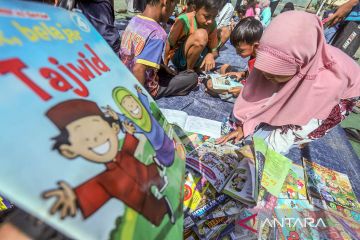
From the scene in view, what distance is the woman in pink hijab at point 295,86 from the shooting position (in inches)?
39.7

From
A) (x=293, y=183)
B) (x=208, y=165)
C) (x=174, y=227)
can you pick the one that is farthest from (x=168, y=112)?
(x=174, y=227)

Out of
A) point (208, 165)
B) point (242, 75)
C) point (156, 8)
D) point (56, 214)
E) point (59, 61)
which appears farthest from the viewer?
point (242, 75)

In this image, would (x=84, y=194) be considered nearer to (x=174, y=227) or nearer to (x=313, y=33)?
(x=174, y=227)

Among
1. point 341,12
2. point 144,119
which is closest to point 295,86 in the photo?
point 144,119

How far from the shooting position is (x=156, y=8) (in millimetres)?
1343

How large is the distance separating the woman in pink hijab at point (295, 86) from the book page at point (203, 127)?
0.32ft

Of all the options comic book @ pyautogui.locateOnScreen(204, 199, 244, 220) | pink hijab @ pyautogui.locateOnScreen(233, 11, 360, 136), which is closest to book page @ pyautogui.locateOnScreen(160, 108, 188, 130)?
pink hijab @ pyautogui.locateOnScreen(233, 11, 360, 136)

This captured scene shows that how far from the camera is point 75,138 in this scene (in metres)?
0.32

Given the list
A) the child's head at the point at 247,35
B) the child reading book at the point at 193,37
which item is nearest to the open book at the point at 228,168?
the child's head at the point at 247,35

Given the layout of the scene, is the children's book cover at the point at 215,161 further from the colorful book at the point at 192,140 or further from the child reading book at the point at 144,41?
the child reading book at the point at 144,41

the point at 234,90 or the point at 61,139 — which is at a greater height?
the point at 61,139

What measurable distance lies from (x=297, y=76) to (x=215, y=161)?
1.94 ft

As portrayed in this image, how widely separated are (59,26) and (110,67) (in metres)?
0.12

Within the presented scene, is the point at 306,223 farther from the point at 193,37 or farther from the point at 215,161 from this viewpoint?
the point at 193,37
